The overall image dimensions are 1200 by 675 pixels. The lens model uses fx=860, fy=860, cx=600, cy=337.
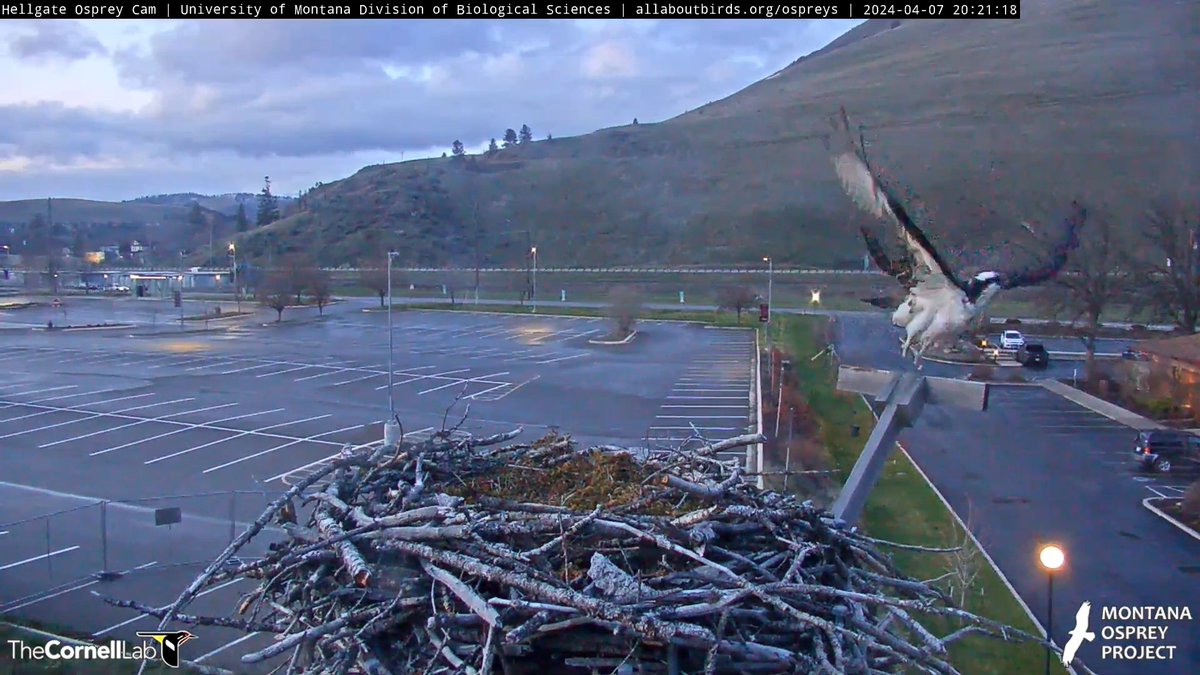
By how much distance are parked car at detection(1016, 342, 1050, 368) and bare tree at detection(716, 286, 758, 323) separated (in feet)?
44.8

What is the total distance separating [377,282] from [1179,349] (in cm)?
4600

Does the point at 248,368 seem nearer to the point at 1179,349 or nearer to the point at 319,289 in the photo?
the point at 319,289

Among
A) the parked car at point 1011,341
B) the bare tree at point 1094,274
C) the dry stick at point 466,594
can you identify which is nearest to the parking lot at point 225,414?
the dry stick at point 466,594

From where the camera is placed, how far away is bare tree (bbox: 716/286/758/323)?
40.0 m

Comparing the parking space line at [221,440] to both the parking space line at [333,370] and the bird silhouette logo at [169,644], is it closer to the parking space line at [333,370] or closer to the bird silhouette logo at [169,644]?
the parking space line at [333,370]

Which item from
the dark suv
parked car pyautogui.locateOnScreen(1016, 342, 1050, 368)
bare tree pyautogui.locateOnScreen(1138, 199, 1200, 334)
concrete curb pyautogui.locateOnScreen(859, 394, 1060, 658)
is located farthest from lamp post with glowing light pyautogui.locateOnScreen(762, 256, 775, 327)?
the dark suv

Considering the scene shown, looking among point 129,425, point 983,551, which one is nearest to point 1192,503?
point 983,551

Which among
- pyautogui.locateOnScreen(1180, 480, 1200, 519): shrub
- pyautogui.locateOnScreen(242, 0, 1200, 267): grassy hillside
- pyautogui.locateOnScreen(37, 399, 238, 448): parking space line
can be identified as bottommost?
pyautogui.locateOnScreen(1180, 480, 1200, 519): shrub

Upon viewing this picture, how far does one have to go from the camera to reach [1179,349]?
19641 mm

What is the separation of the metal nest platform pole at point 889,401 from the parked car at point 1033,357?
873 inches

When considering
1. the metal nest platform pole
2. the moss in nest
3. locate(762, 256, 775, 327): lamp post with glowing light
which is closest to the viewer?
the moss in nest

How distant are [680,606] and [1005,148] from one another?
144 ft

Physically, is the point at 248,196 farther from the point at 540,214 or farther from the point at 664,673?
the point at 664,673

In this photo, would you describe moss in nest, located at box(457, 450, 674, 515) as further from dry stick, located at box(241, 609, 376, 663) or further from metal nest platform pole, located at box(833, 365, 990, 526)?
metal nest platform pole, located at box(833, 365, 990, 526)
